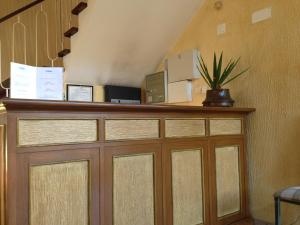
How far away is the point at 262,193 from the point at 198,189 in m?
0.75

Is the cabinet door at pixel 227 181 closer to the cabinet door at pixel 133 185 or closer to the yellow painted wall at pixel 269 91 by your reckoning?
the yellow painted wall at pixel 269 91

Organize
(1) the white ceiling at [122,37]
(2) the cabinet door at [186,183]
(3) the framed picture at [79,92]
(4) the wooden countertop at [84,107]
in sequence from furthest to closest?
(3) the framed picture at [79,92]
(1) the white ceiling at [122,37]
(2) the cabinet door at [186,183]
(4) the wooden countertop at [84,107]

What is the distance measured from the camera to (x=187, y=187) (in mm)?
2129

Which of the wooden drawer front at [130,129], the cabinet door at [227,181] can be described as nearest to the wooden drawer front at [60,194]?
the wooden drawer front at [130,129]

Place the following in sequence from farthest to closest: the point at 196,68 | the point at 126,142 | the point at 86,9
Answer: the point at 196,68 < the point at 86,9 < the point at 126,142

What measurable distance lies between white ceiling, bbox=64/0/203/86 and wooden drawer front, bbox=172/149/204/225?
1763mm

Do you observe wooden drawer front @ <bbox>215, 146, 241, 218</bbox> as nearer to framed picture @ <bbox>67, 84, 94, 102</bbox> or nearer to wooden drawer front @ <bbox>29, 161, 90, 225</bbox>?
wooden drawer front @ <bbox>29, 161, 90, 225</bbox>

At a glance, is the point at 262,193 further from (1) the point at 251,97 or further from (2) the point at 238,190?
(1) the point at 251,97

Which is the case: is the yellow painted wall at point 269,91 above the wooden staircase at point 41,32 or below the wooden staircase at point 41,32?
below

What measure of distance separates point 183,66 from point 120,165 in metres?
1.97

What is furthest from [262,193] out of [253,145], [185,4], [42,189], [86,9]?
[86,9]

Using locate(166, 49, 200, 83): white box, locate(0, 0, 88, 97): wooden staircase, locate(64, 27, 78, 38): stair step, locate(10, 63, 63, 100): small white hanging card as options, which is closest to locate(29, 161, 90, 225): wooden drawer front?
locate(10, 63, 63, 100): small white hanging card

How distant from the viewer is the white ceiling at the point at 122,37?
10.0ft

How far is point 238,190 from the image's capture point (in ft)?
8.33
